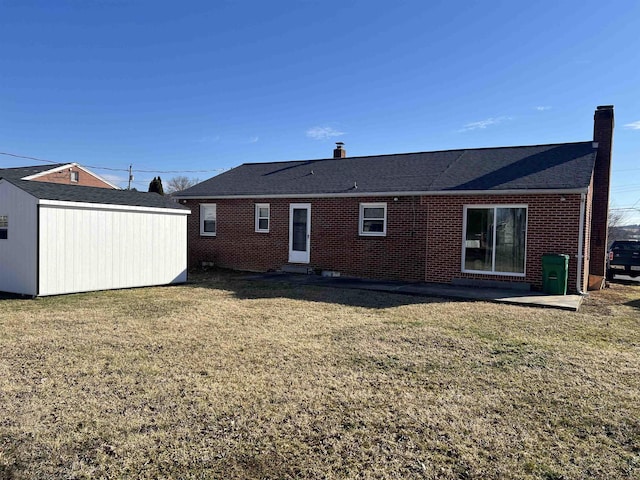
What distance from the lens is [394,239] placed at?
1375cm

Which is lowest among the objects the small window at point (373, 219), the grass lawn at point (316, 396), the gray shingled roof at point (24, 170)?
the grass lawn at point (316, 396)

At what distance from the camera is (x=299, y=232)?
50.6 feet

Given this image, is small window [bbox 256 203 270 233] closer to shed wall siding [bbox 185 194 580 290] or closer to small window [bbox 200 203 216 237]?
shed wall siding [bbox 185 194 580 290]

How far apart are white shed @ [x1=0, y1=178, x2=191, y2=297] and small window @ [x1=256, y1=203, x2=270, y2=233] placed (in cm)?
374

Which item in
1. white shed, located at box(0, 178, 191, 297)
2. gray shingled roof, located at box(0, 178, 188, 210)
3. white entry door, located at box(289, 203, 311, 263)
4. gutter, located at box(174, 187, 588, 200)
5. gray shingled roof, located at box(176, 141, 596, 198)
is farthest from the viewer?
white entry door, located at box(289, 203, 311, 263)

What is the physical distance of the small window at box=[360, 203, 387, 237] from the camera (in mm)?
14000

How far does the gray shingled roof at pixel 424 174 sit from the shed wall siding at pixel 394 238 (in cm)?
35

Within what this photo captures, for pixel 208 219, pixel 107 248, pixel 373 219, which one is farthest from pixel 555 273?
pixel 208 219

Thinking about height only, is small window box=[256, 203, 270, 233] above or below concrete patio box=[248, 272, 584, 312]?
above

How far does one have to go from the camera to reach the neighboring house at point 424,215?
11.7 metres

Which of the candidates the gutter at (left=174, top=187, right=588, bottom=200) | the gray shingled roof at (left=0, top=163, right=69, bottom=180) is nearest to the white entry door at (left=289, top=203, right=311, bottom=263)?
the gutter at (left=174, top=187, right=588, bottom=200)

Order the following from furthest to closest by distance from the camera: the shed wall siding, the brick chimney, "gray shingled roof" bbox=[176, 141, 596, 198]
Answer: the brick chimney → "gray shingled roof" bbox=[176, 141, 596, 198] → the shed wall siding

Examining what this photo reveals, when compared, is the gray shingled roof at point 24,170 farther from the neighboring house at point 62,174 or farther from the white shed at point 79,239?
the white shed at point 79,239

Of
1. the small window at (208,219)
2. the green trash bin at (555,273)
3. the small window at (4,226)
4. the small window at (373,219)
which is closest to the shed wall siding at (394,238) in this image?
the small window at (373,219)
